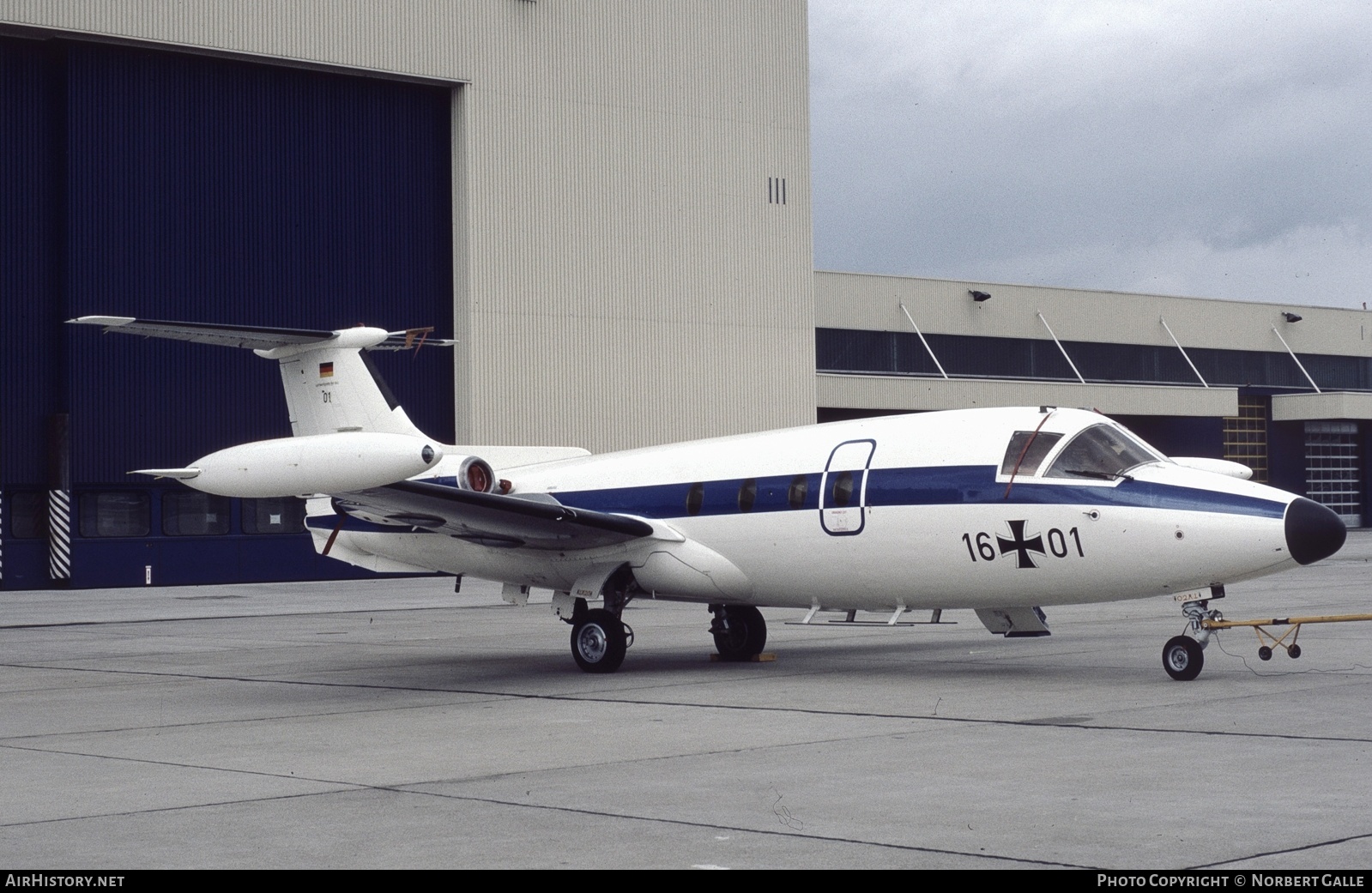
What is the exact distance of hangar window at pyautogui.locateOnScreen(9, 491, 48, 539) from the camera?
133 feet

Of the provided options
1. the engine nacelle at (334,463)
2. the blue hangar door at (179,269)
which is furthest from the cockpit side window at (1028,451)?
the blue hangar door at (179,269)

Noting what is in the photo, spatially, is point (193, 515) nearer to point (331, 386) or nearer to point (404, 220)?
point (404, 220)

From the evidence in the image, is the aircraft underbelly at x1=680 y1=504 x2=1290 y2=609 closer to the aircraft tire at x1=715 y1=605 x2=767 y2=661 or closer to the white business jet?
the white business jet

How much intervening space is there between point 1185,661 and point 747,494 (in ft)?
15.9

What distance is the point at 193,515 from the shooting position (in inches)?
1697

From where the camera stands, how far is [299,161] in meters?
43.9

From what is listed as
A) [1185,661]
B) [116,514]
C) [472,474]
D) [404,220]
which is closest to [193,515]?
[116,514]

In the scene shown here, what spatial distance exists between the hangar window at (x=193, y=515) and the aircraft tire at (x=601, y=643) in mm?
27726

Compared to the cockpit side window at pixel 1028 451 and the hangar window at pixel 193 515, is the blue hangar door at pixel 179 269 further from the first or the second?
the cockpit side window at pixel 1028 451

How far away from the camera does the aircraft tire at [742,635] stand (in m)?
18.3

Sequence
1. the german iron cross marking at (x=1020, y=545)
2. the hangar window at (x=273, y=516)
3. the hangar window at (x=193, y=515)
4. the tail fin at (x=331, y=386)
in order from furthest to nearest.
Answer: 1. the hangar window at (x=273, y=516)
2. the hangar window at (x=193, y=515)
3. the tail fin at (x=331, y=386)
4. the german iron cross marking at (x=1020, y=545)

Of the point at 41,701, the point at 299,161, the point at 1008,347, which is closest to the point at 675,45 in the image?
the point at 299,161

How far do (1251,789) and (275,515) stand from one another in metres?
38.3

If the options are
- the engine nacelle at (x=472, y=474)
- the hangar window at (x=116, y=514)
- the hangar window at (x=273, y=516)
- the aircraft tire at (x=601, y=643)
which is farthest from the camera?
the hangar window at (x=273, y=516)
